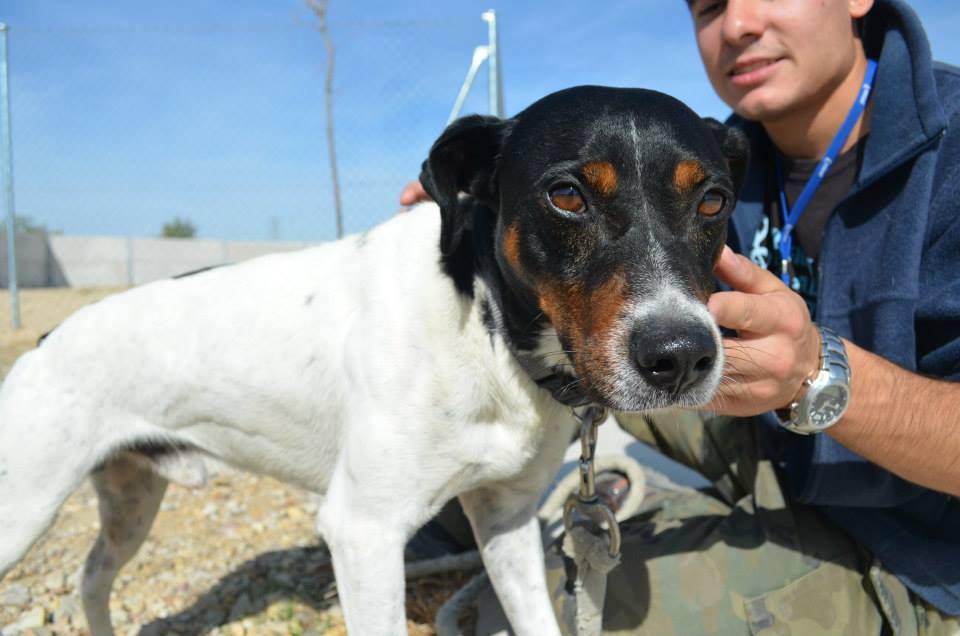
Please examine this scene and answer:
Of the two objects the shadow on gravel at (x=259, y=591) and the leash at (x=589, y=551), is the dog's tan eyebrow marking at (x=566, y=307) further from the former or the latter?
the shadow on gravel at (x=259, y=591)

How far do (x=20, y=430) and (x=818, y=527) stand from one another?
2.81 metres

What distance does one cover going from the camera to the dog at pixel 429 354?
172cm

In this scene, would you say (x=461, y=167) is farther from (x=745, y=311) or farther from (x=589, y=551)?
(x=589, y=551)

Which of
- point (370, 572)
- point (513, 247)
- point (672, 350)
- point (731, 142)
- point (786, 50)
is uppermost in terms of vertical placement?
point (786, 50)

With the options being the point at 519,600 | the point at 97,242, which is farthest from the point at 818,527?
the point at 97,242

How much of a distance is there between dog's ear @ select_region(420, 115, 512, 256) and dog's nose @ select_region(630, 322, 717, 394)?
2.24 feet

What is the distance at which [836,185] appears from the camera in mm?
2662

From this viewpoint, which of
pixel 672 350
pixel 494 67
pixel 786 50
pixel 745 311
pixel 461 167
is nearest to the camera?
pixel 672 350

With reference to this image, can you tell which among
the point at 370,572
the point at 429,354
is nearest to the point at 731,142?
the point at 429,354

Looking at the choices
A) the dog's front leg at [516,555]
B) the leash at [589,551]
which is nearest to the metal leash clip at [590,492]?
the leash at [589,551]

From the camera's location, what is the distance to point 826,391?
1925 millimetres

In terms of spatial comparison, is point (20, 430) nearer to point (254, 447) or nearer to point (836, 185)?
point (254, 447)

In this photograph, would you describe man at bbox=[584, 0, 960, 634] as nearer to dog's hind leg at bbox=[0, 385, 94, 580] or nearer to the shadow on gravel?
the shadow on gravel

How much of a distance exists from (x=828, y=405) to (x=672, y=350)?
74 centimetres
